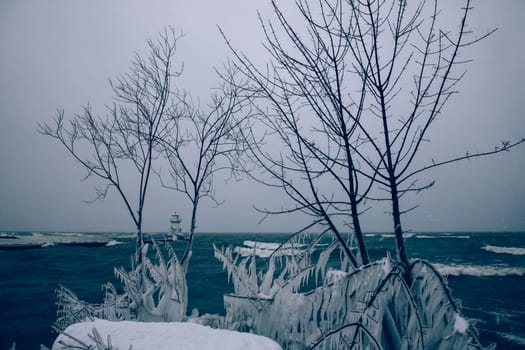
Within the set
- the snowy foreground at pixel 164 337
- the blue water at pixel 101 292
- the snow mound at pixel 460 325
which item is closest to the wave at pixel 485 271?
the blue water at pixel 101 292

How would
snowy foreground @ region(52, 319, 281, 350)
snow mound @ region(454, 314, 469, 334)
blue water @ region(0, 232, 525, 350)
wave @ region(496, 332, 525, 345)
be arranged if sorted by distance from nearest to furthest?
snow mound @ region(454, 314, 469, 334) → snowy foreground @ region(52, 319, 281, 350) → wave @ region(496, 332, 525, 345) → blue water @ region(0, 232, 525, 350)

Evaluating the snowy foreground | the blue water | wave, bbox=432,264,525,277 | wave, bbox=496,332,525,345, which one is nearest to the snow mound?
the snowy foreground

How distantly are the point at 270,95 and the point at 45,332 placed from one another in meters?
16.4

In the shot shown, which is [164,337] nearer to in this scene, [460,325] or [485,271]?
[460,325]

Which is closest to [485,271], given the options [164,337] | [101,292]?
[101,292]

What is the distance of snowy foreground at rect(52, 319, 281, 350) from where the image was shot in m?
2.68

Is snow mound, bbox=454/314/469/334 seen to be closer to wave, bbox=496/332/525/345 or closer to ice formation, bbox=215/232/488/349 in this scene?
ice formation, bbox=215/232/488/349

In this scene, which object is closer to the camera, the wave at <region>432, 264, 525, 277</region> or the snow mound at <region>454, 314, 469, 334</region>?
the snow mound at <region>454, 314, 469, 334</region>

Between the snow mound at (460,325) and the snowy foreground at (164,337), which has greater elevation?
the snow mound at (460,325)

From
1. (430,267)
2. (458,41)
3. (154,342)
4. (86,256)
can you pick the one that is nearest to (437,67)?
(458,41)

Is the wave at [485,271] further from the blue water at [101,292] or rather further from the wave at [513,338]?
the wave at [513,338]

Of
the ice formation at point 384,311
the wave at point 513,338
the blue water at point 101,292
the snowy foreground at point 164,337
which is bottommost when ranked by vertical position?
the wave at point 513,338

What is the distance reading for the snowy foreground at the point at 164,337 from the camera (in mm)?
2680

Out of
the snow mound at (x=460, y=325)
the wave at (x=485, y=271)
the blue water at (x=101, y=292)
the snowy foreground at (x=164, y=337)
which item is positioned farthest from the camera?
the wave at (x=485, y=271)
